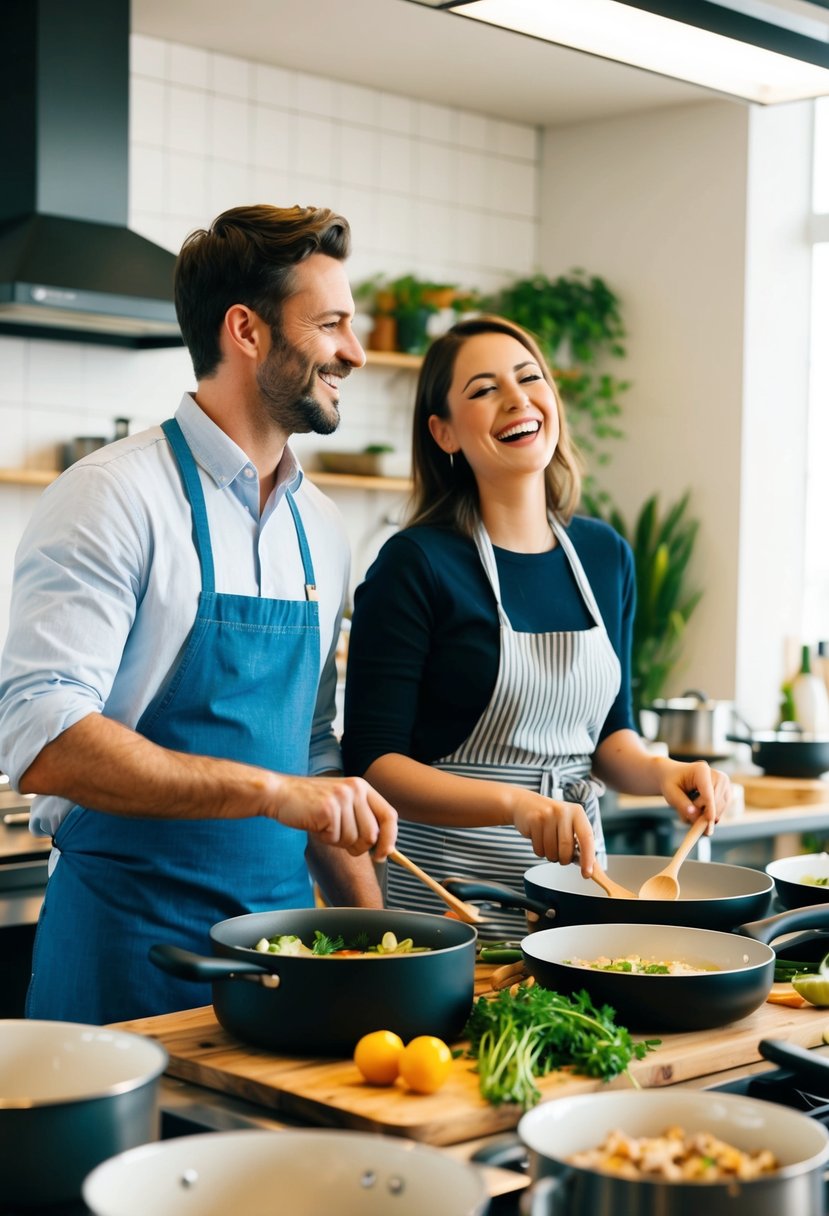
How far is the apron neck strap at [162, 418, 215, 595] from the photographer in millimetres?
1760

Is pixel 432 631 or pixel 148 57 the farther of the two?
pixel 148 57

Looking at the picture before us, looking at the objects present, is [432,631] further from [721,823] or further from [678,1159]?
[721,823]

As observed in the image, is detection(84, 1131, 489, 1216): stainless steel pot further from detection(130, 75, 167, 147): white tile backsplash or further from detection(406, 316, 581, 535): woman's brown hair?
detection(130, 75, 167, 147): white tile backsplash

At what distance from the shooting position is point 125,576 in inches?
66.2

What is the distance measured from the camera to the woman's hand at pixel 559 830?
170 cm

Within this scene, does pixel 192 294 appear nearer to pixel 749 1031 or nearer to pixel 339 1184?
pixel 749 1031

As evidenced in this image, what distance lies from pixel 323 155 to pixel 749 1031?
14.7ft

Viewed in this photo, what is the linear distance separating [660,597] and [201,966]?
429 cm

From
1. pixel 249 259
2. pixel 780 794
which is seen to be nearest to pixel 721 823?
pixel 780 794

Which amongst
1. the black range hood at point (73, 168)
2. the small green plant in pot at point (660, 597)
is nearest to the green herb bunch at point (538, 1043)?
the black range hood at point (73, 168)

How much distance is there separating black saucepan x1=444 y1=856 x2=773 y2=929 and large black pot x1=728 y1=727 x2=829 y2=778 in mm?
2248

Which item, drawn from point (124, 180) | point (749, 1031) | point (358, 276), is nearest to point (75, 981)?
point (749, 1031)

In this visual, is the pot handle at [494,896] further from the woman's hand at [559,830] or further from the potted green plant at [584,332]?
the potted green plant at [584,332]

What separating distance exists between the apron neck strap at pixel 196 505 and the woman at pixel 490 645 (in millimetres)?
351
